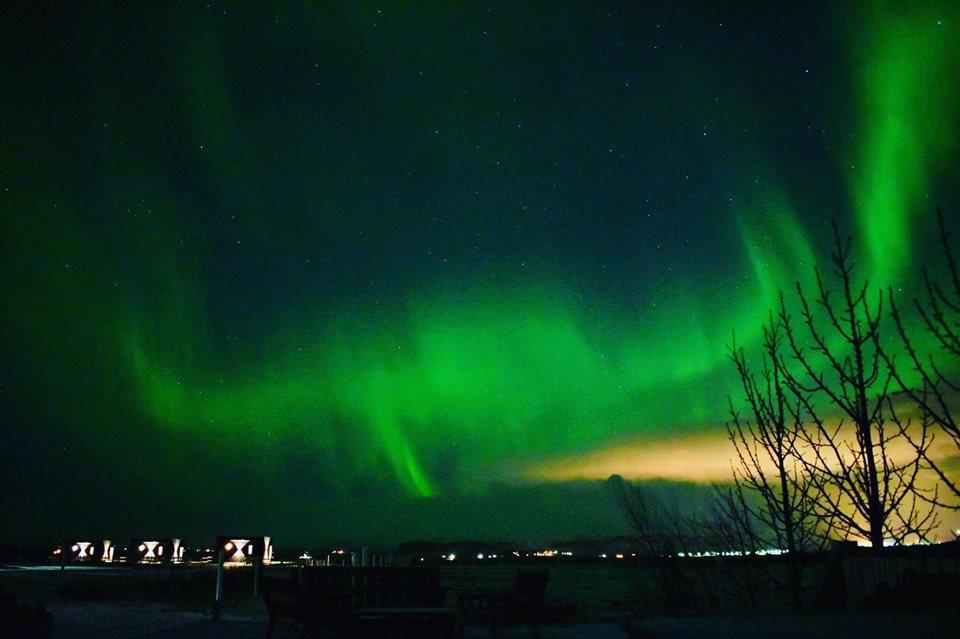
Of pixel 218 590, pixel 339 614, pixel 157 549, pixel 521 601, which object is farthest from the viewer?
pixel 157 549

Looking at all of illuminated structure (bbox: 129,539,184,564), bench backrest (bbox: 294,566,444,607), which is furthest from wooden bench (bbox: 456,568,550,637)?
illuminated structure (bbox: 129,539,184,564)

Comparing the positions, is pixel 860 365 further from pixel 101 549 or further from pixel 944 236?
pixel 101 549

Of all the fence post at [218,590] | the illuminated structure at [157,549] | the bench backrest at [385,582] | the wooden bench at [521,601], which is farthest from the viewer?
the illuminated structure at [157,549]

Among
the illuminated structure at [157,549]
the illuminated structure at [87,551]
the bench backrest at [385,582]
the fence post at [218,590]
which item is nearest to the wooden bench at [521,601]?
the bench backrest at [385,582]

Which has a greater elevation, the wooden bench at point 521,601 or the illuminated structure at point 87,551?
the illuminated structure at point 87,551

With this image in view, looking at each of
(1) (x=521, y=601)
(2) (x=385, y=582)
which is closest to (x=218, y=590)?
(2) (x=385, y=582)

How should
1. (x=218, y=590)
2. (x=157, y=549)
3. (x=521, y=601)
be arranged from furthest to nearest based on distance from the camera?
(x=157, y=549)
(x=218, y=590)
(x=521, y=601)

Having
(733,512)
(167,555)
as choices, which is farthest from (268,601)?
(167,555)

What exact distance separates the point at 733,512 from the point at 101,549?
201ft

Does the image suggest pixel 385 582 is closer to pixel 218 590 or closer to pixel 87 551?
pixel 218 590

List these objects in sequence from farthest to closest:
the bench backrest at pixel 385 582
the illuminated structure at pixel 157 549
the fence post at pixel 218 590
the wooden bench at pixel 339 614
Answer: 1. the illuminated structure at pixel 157 549
2. the fence post at pixel 218 590
3. the bench backrest at pixel 385 582
4. the wooden bench at pixel 339 614

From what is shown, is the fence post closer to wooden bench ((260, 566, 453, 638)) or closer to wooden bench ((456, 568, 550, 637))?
wooden bench ((260, 566, 453, 638))

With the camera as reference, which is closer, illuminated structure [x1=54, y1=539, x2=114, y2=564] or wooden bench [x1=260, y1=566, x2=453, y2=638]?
wooden bench [x1=260, y1=566, x2=453, y2=638]

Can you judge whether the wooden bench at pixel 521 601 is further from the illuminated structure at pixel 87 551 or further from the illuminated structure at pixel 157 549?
the illuminated structure at pixel 87 551
